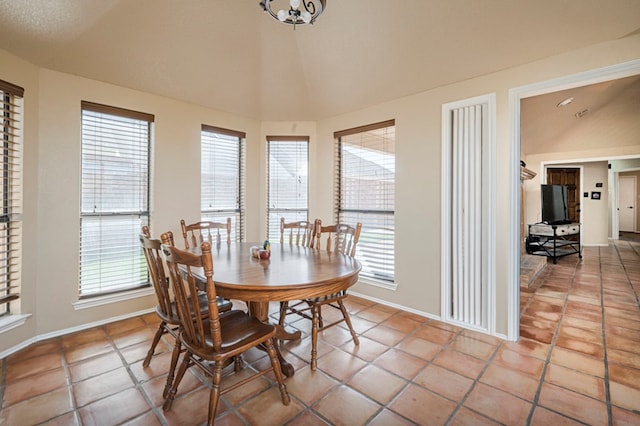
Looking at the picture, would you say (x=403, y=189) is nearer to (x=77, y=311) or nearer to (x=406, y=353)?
(x=406, y=353)

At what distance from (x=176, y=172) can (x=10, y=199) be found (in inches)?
53.7

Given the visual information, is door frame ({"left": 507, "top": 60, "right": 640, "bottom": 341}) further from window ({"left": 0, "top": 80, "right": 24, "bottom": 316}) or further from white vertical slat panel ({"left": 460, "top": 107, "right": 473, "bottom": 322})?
window ({"left": 0, "top": 80, "right": 24, "bottom": 316})

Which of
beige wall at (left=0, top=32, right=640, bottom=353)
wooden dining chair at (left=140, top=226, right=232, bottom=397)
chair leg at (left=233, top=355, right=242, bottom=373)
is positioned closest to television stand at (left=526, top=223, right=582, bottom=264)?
beige wall at (left=0, top=32, right=640, bottom=353)

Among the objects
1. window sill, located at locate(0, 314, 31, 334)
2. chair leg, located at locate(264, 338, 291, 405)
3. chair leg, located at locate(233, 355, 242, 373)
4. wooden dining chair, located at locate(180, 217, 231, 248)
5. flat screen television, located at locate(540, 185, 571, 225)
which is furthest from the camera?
flat screen television, located at locate(540, 185, 571, 225)

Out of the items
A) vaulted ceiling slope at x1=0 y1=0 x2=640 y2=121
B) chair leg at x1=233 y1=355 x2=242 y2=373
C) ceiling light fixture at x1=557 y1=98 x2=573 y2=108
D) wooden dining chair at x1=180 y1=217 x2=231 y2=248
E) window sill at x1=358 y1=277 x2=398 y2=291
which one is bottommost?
chair leg at x1=233 y1=355 x2=242 y2=373

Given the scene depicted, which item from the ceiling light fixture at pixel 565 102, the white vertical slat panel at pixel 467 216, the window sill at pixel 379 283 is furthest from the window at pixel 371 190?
the ceiling light fixture at pixel 565 102

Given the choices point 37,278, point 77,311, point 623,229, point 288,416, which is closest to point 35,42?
point 37,278

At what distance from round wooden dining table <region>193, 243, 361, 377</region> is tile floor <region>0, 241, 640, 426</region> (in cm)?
40

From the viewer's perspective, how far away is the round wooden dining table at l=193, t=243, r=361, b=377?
65.1 inches

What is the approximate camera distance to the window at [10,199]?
234 centimetres

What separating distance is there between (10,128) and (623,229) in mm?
15387

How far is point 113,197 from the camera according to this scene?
3018 mm

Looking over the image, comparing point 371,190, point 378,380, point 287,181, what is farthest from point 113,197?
point 378,380

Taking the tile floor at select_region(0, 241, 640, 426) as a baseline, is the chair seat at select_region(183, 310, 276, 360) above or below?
above
